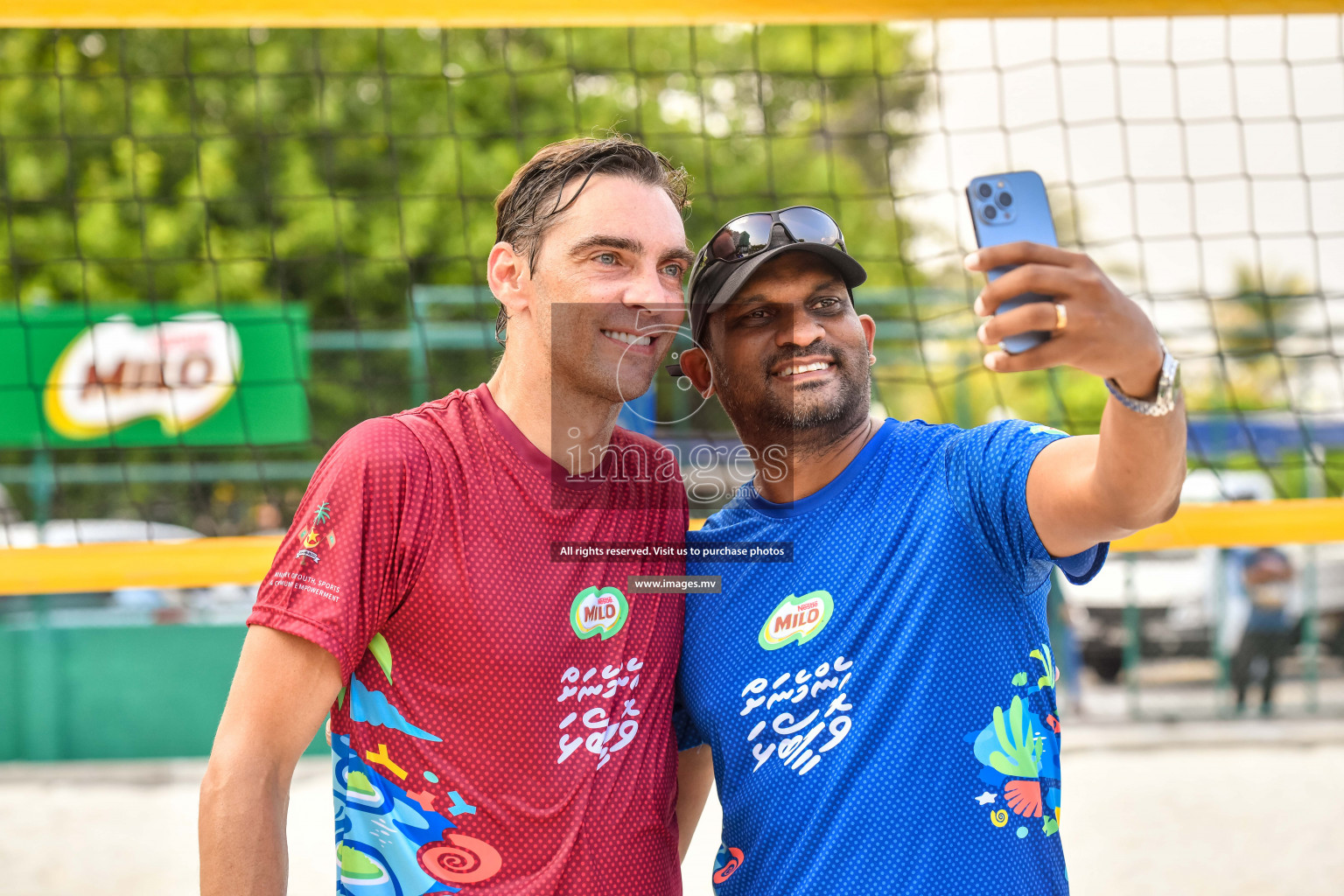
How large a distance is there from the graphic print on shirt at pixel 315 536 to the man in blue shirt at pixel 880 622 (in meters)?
0.68

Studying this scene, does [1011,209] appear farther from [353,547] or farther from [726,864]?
[726,864]

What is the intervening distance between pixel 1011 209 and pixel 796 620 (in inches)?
30.7

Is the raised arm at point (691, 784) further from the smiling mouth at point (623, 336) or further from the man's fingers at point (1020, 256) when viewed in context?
the man's fingers at point (1020, 256)

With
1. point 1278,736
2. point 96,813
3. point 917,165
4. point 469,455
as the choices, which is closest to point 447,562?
point 469,455

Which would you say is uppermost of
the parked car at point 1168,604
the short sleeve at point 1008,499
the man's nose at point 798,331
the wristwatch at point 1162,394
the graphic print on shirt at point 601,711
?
the man's nose at point 798,331

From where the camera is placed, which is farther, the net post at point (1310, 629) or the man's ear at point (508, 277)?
the net post at point (1310, 629)

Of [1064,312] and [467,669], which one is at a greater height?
[1064,312]

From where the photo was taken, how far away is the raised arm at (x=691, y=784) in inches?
Answer: 85.7

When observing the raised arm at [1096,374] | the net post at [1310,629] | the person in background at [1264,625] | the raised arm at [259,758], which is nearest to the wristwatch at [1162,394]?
the raised arm at [1096,374]

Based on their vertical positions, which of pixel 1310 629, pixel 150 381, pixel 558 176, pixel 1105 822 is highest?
pixel 558 176

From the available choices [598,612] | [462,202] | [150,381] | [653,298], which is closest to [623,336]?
[653,298]

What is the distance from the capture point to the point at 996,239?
1.40 metres

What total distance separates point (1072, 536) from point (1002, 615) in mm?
217

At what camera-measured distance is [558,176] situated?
82.5 inches
